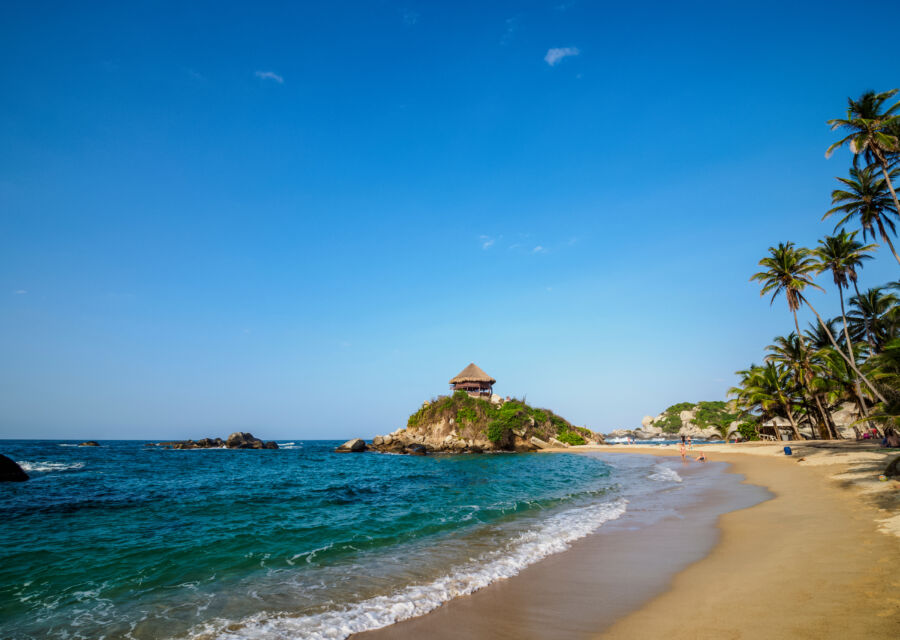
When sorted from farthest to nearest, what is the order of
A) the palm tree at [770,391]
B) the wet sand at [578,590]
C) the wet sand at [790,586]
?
1. the palm tree at [770,391]
2. the wet sand at [578,590]
3. the wet sand at [790,586]

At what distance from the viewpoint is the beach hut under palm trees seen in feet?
227

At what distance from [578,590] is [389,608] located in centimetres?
362

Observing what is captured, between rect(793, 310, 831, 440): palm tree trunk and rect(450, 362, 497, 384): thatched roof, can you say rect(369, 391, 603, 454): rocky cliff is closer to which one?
rect(450, 362, 497, 384): thatched roof

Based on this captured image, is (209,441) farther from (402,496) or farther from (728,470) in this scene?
(728,470)

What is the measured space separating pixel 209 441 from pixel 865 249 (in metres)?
108

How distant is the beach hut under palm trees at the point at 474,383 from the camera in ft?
227

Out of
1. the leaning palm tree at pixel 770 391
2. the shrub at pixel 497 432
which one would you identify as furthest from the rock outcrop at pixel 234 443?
the leaning palm tree at pixel 770 391

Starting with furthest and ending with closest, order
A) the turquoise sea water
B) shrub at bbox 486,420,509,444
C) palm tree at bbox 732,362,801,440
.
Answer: shrub at bbox 486,420,509,444 → palm tree at bbox 732,362,801,440 → the turquoise sea water

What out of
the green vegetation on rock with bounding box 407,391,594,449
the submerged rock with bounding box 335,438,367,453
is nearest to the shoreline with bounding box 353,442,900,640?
the green vegetation on rock with bounding box 407,391,594,449

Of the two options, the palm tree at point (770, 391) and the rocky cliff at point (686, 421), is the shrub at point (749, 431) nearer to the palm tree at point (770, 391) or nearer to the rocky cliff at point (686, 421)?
the palm tree at point (770, 391)

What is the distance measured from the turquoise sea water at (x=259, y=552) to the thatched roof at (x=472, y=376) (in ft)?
155

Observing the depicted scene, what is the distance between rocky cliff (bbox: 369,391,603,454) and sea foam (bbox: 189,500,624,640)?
50.9 m

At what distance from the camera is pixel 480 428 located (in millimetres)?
61781

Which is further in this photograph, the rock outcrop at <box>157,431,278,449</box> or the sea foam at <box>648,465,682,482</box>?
the rock outcrop at <box>157,431,278,449</box>
